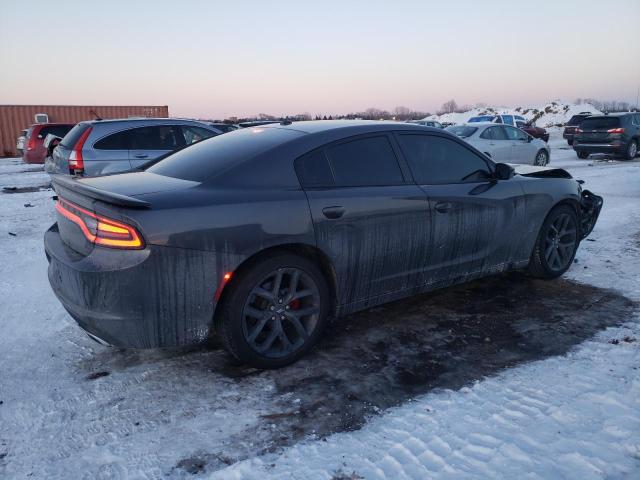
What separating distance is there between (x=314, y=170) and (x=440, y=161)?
4.11 ft

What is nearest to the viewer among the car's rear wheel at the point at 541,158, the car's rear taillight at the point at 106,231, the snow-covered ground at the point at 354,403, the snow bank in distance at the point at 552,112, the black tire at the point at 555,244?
the snow-covered ground at the point at 354,403

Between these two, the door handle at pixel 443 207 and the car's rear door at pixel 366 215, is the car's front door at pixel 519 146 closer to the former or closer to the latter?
the door handle at pixel 443 207

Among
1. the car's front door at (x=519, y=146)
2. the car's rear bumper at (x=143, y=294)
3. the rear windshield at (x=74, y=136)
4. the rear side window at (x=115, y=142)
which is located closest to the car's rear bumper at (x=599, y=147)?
the car's front door at (x=519, y=146)

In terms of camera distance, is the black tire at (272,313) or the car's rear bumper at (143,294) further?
the black tire at (272,313)

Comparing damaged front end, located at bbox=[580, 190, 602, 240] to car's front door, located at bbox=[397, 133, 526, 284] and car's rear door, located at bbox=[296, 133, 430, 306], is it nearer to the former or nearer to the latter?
car's front door, located at bbox=[397, 133, 526, 284]

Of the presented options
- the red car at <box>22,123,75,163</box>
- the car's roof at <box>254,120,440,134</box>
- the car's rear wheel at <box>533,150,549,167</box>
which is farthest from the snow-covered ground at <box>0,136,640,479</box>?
the red car at <box>22,123,75,163</box>

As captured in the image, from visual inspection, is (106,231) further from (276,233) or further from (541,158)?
(541,158)

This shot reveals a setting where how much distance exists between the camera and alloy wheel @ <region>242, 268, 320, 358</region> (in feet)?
10.5

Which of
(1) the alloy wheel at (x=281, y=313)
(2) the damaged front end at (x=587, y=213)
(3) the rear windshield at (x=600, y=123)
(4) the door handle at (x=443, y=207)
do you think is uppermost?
(3) the rear windshield at (x=600, y=123)

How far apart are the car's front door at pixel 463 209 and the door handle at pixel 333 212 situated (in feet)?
2.73

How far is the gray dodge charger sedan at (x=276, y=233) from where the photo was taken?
9.34 ft

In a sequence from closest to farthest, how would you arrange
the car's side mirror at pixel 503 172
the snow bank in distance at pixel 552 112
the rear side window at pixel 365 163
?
the rear side window at pixel 365 163 < the car's side mirror at pixel 503 172 < the snow bank in distance at pixel 552 112

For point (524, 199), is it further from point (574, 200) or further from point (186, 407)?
point (186, 407)

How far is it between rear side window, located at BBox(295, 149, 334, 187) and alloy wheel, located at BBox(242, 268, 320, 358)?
612 mm
